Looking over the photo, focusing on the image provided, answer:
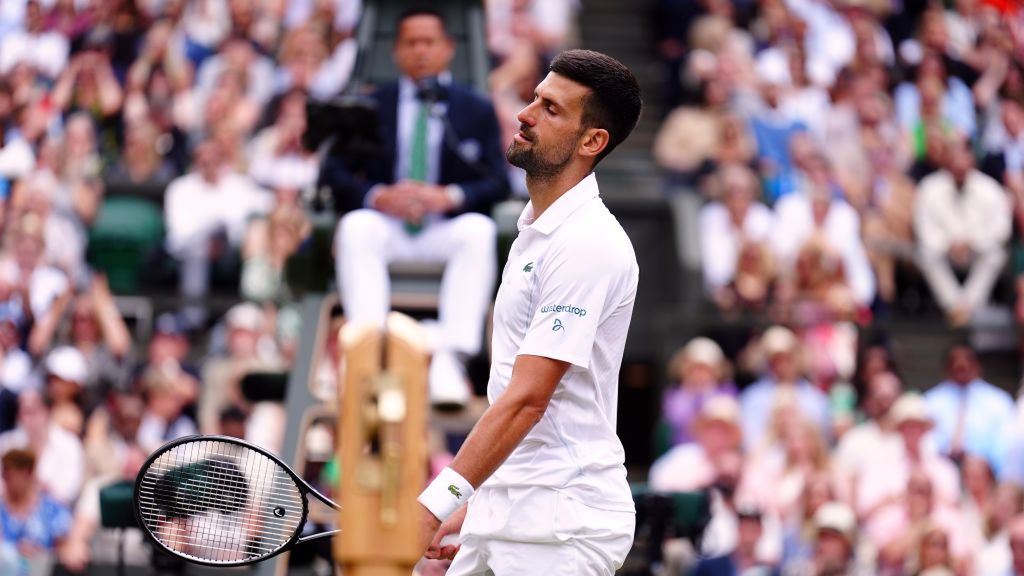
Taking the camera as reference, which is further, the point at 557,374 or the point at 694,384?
the point at 694,384

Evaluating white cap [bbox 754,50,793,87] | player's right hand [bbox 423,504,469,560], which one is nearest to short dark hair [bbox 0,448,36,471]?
player's right hand [bbox 423,504,469,560]

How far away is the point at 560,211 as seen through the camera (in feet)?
14.0

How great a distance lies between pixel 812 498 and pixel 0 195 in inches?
228

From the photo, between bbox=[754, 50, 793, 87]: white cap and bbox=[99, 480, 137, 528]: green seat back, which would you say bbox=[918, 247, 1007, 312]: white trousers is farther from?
bbox=[99, 480, 137, 528]: green seat back

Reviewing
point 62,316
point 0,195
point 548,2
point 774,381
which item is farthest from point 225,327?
point 548,2

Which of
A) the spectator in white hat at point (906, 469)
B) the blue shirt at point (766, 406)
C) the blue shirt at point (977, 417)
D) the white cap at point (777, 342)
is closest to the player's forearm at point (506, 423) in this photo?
the spectator in white hat at point (906, 469)

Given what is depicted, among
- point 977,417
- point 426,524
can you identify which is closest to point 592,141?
point 426,524

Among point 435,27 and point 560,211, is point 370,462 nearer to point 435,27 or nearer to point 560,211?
point 560,211

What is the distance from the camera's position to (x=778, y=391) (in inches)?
443

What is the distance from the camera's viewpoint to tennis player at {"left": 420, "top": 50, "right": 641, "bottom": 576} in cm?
407

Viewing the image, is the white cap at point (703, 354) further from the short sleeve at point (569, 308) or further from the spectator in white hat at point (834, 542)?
the short sleeve at point (569, 308)

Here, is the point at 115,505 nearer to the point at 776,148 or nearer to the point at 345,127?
the point at 345,127

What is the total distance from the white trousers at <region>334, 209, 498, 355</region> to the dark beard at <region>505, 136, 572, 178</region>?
12.1 feet

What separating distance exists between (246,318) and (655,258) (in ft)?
11.3
